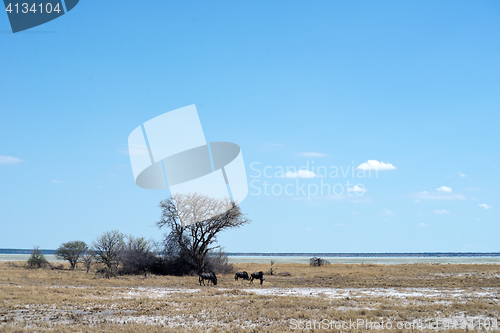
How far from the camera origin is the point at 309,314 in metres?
13.5

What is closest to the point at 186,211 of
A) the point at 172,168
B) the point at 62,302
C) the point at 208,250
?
the point at 208,250

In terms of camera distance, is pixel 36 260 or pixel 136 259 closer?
pixel 136 259

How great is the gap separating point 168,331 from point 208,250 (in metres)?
28.7

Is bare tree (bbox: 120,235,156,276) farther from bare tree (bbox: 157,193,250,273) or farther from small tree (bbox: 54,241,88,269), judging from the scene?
small tree (bbox: 54,241,88,269)

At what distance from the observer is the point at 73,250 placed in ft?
165

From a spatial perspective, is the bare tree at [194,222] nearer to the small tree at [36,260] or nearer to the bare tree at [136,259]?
the bare tree at [136,259]

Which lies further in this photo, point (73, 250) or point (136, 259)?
point (73, 250)

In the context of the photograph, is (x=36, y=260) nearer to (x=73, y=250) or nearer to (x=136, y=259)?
(x=73, y=250)

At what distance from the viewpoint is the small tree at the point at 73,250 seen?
49844 mm

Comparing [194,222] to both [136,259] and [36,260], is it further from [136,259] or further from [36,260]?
[36,260]

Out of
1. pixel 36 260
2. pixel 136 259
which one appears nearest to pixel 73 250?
pixel 36 260

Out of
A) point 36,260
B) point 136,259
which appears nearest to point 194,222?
point 136,259

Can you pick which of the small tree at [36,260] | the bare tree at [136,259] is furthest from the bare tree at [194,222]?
the small tree at [36,260]

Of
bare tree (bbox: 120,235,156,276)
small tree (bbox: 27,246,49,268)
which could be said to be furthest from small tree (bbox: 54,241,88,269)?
bare tree (bbox: 120,235,156,276)
